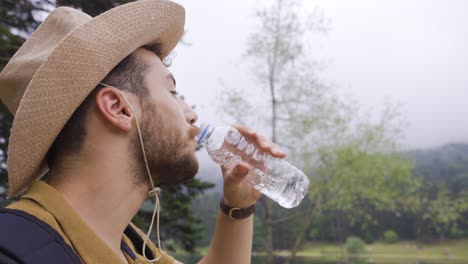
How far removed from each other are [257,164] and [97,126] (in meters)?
0.76

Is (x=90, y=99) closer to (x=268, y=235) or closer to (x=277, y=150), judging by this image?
(x=277, y=150)


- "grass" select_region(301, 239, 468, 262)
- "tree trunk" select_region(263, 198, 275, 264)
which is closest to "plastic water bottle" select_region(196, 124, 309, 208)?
"tree trunk" select_region(263, 198, 275, 264)

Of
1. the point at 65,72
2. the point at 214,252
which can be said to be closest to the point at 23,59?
the point at 65,72

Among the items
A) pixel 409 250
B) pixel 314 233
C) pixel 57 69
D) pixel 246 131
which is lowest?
pixel 409 250

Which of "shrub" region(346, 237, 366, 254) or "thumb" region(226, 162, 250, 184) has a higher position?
"thumb" region(226, 162, 250, 184)

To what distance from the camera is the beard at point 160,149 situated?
48.9 inches

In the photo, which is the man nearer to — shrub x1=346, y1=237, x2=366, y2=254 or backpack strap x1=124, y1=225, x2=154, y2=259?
backpack strap x1=124, y1=225, x2=154, y2=259

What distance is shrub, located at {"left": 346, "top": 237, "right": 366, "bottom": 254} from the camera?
18.1 metres

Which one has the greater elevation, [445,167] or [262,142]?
[262,142]

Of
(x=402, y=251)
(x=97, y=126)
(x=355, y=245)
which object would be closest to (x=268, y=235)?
(x=355, y=245)

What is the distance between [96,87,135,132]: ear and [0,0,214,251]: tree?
2.90 meters

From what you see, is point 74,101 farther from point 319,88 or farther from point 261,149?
point 319,88

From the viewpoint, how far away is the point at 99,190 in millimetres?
1160

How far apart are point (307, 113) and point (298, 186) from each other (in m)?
11.4
